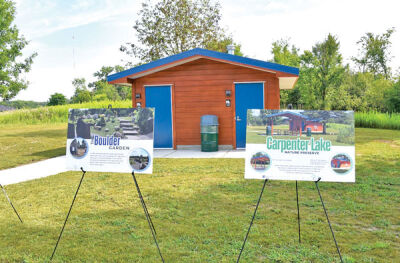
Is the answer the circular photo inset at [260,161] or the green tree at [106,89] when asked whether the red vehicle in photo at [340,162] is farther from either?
the green tree at [106,89]

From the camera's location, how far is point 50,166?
339 inches

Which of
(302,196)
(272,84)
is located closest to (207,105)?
(272,84)

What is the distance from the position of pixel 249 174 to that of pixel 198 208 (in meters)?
1.68

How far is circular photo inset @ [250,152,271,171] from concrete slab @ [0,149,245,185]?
551 cm

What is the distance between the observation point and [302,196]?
5.39 meters

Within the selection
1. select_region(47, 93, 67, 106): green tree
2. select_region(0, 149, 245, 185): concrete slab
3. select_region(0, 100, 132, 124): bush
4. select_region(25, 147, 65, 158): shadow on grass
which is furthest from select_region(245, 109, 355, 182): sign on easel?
select_region(47, 93, 67, 106): green tree

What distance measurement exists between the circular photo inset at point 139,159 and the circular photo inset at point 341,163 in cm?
180

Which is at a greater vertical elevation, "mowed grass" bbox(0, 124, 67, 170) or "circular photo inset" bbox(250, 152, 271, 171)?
"circular photo inset" bbox(250, 152, 271, 171)

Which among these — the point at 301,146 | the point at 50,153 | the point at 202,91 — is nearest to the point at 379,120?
the point at 202,91

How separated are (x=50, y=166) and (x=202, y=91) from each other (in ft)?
15.6

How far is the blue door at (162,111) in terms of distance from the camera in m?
10.9

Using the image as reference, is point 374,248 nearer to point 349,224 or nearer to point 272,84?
point 349,224

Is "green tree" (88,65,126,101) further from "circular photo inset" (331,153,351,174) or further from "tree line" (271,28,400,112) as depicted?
"circular photo inset" (331,153,351,174)

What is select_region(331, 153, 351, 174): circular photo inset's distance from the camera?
→ 3.27 meters
